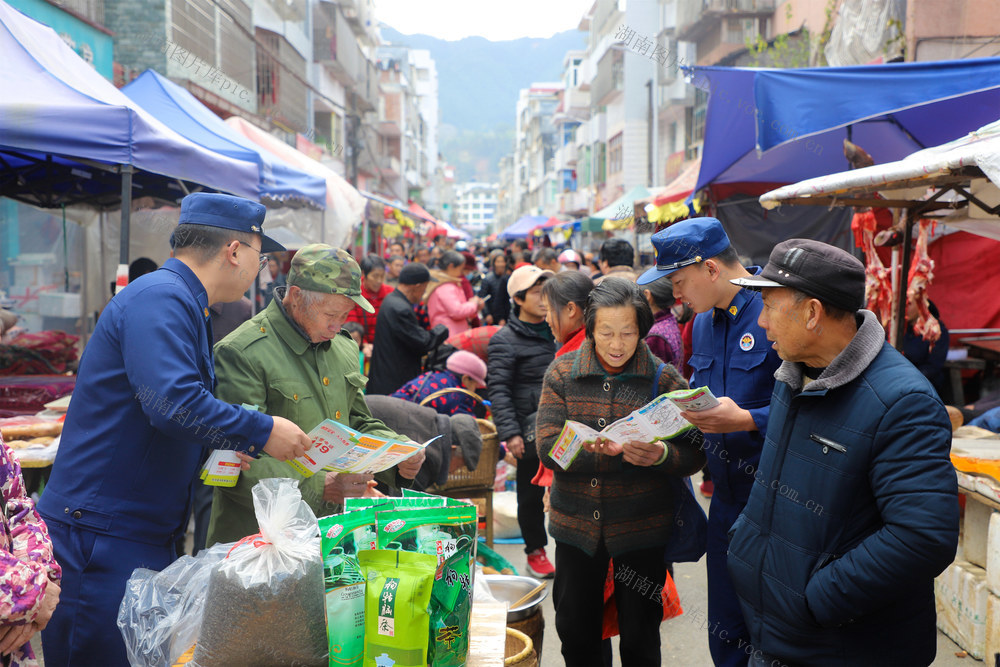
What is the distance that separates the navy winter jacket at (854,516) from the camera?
200cm

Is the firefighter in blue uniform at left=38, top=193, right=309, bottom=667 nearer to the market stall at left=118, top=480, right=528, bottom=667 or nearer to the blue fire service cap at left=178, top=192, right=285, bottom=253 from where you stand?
the blue fire service cap at left=178, top=192, right=285, bottom=253

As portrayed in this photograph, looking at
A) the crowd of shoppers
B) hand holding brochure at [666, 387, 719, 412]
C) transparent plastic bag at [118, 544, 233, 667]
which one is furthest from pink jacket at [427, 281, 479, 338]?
transparent plastic bag at [118, 544, 233, 667]

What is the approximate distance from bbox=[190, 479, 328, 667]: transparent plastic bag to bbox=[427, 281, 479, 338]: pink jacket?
6373 millimetres

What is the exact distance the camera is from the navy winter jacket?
78.6 inches

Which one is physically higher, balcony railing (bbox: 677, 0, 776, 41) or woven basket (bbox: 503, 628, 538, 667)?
balcony railing (bbox: 677, 0, 776, 41)

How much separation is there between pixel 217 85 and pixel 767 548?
50.9 feet

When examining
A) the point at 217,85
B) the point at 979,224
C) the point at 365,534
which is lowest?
the point at 365,534

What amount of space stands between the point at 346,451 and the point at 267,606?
2.51ft

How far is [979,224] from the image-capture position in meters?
6.36

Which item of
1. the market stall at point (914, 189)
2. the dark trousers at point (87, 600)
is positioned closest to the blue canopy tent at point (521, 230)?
the market stall at point (914, 189)

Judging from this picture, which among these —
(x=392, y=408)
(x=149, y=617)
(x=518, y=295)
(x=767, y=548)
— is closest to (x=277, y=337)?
(x=149, y=617)

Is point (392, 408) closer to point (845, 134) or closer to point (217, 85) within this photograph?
point (845, 134)

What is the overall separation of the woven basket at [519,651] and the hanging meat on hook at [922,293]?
15.7 feet

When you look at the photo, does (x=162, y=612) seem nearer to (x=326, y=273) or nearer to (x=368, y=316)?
(x=326, y=273)
